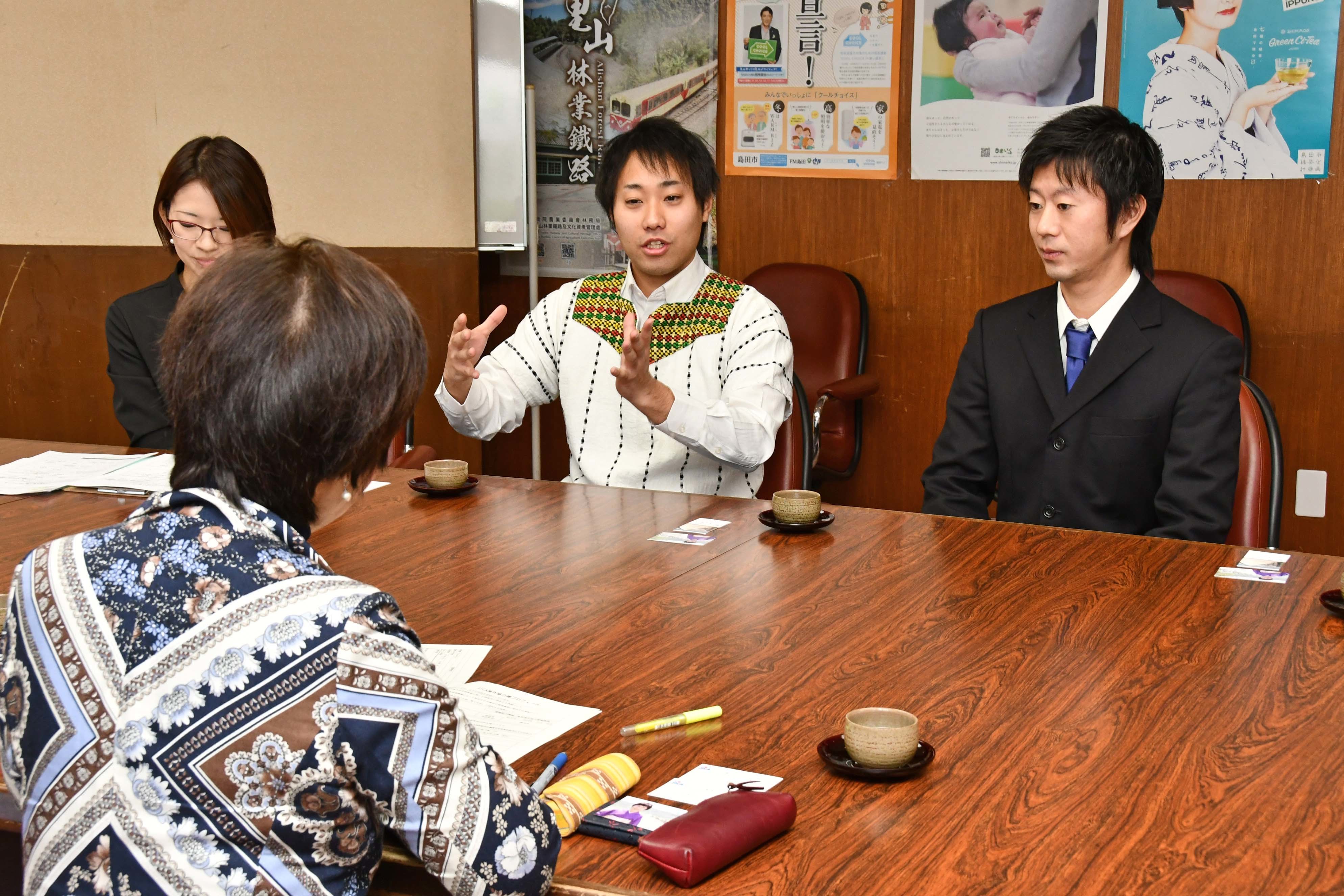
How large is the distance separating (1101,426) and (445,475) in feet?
3.92

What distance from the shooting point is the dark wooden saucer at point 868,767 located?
44.3 inches

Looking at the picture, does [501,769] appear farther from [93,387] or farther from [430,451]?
[93,387]

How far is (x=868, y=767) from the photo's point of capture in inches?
44.7

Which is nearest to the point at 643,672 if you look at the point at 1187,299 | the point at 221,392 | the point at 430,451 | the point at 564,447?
the point at 221,392

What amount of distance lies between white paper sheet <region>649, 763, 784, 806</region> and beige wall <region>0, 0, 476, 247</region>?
2869 millimetres

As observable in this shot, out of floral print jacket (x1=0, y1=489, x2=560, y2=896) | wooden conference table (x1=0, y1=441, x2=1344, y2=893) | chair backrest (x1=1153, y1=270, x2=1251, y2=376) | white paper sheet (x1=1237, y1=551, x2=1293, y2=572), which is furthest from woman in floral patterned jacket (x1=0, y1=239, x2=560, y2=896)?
chair backrest (x1=1153, y1=270, x2=1251, y2=376)

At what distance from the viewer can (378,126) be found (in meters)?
4.06

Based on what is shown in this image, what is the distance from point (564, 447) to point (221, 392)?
3.72 meters

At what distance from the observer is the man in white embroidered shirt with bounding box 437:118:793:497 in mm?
2547

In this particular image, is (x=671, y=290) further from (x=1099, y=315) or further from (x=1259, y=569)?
(x=1259, y=569)

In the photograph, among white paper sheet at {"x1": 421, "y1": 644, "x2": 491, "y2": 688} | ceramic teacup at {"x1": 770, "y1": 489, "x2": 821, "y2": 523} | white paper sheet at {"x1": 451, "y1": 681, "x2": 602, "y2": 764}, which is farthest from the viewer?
ceramic teacup at {"x1": 770, "y1": 489, "x2": 821, "y2": 523}

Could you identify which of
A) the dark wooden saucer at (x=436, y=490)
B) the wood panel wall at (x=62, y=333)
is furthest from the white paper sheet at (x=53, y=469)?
the wood panel wall at (x=62, y=333)

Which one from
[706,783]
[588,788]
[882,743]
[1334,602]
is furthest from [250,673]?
[1334,602]

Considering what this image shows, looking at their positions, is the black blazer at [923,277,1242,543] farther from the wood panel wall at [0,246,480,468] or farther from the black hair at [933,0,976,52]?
the wood panel wall at [0,246,480,468]
